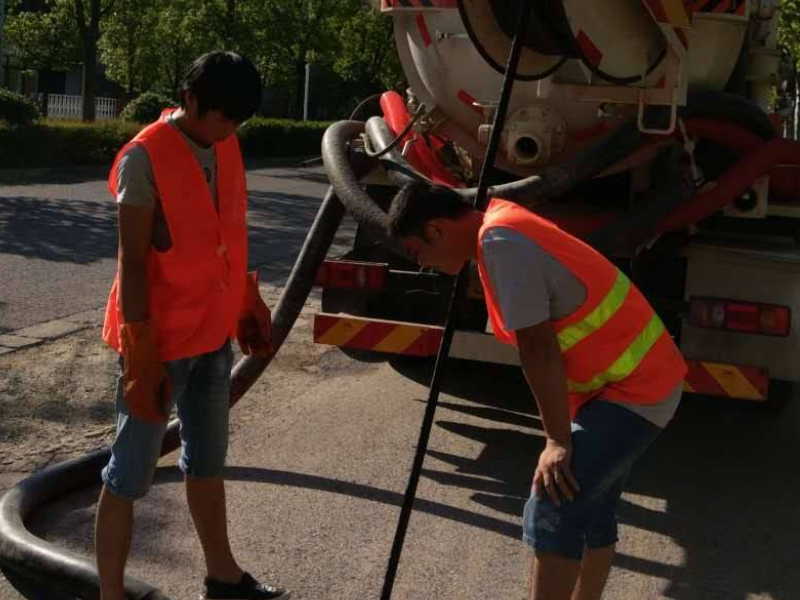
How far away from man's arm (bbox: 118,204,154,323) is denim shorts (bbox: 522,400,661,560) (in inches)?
48.3

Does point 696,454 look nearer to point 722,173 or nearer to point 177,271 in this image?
point 722,173

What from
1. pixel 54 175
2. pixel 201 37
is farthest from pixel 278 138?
pixel 54 175

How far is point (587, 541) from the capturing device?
3330 millimetres

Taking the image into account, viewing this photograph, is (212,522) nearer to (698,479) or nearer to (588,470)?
(588,470)

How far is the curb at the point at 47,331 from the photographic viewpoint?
23.0 ft

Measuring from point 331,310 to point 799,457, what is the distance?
102 inches

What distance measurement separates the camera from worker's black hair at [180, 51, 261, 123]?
3330 mm

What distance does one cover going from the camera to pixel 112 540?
11.2 feet

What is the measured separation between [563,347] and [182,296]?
45.1 inches

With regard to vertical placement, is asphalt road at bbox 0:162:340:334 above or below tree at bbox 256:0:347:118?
below

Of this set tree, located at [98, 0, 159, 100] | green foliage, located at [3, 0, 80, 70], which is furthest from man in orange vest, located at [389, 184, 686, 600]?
green foliage, located at [3, 0, 80, 70]

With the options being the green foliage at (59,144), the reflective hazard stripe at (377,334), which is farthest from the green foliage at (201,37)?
the reflective hazard stripe at (377,334)

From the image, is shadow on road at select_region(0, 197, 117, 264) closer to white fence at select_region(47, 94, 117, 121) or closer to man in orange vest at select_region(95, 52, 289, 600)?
man in orange vest at select_region(95, 52, 289, 600)

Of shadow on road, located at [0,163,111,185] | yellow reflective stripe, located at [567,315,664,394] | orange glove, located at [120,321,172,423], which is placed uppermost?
yellow reflective stripe, located at [567,315,664,394]
